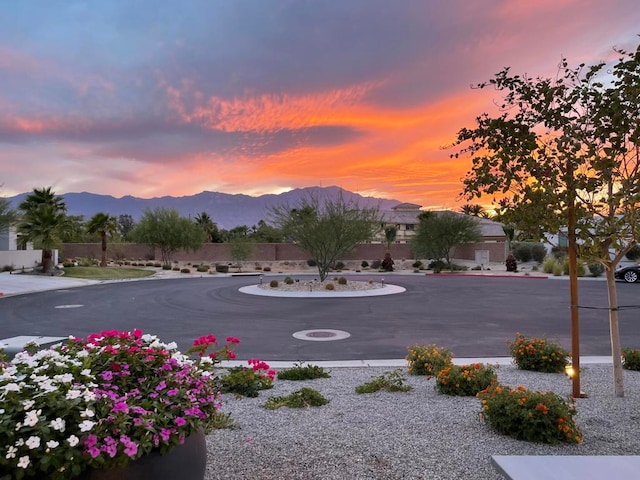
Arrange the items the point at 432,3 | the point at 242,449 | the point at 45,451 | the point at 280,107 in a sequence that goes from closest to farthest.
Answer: the point at 45,451 → the point at 242,449 → the point at 432,3 → the point at 280,107

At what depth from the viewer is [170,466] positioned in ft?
10.6

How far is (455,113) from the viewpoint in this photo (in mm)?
17891

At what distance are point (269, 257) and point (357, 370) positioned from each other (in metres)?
46.8

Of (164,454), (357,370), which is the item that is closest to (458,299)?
(357,370)

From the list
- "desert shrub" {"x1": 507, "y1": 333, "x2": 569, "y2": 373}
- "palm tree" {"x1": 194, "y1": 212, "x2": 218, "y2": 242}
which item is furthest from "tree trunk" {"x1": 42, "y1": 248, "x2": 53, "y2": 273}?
"desert shrub" {"x1": 507, "y1": 333, "x2": 569, "y2": 373}

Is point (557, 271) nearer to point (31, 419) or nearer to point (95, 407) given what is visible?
point (95, 407)

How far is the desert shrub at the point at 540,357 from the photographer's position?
821 cm

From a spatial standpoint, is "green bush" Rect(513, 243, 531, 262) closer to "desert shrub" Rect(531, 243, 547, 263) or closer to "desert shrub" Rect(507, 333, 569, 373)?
"desert shrub" Rect(531, 243, 547, 263)

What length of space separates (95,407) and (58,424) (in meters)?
0.39

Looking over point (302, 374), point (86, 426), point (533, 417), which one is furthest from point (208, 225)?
point (86, 426)

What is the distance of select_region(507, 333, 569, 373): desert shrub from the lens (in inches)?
323

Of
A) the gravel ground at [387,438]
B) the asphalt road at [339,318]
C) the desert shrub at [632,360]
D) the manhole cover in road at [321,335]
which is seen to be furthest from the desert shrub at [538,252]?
the gravel ground at [387,438]

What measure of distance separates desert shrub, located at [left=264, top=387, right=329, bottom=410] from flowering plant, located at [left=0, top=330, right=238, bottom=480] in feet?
7.88

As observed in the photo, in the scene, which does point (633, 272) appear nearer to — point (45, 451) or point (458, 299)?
point (458, 299)
